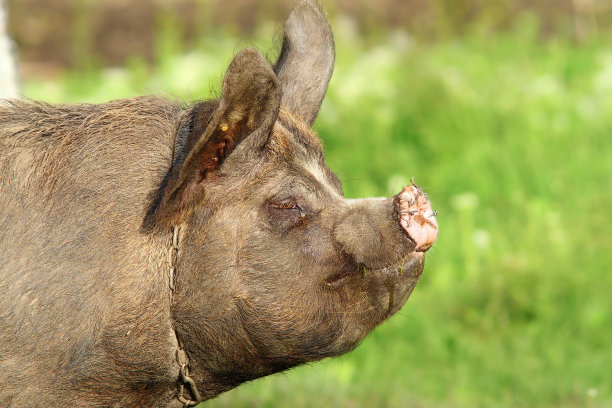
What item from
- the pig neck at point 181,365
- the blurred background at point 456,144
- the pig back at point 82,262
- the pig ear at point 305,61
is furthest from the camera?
the blurred background at point 456,144

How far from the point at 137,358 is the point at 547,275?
403 cm

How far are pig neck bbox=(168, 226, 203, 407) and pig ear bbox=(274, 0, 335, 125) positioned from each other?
88 cm

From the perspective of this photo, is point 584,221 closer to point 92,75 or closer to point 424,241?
point 424,241

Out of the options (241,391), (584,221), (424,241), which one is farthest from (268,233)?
(584,221)

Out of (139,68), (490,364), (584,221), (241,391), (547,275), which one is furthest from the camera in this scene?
(139,68)

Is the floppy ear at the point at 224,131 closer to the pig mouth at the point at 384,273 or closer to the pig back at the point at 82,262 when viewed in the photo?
the pig back at the point at 82,262

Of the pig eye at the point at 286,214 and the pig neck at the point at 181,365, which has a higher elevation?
the pig eye at the point at 286,214

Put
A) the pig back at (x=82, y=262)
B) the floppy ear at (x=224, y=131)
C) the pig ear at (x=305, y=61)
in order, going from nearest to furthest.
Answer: the floppy ear at (x=224, y=131) < the pig back at (x=82, y=262) < the pig ear at (x=305, y=61)

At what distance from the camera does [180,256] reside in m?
3.57

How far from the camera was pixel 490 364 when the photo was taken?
6.40m

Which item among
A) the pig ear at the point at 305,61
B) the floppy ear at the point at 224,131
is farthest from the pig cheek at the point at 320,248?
the pig ear at the point at 305,61

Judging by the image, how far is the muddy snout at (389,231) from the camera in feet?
11.6

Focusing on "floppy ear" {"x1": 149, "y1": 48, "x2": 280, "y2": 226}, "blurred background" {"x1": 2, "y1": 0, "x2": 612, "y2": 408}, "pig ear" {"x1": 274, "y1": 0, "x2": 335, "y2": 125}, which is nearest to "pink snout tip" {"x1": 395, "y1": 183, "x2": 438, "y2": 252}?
"floppy ear" {"x1": 149, "y1": 48, "x2": 280, "y2": 226}

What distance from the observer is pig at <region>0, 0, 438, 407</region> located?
347 centimetres
